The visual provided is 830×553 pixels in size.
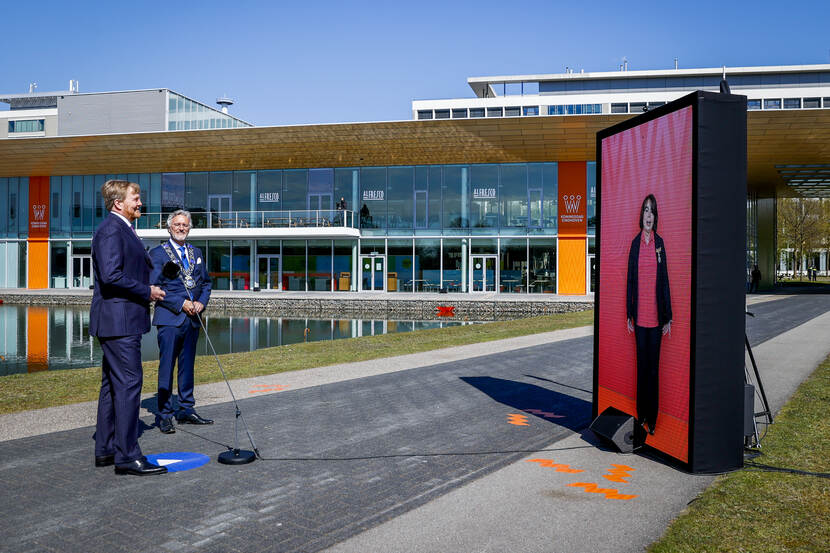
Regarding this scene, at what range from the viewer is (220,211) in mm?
38875

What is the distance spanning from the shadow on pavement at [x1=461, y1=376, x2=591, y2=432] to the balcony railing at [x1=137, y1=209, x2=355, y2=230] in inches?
1090

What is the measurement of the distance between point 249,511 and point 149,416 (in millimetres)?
3361

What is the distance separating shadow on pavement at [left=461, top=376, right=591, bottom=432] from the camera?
7.01 m

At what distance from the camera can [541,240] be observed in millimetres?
34969

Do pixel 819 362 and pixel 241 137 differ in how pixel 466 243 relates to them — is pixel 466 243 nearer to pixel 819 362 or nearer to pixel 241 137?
pixel 241 137

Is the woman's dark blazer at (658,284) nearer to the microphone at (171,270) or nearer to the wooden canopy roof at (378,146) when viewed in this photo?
the microphone at (171,270)

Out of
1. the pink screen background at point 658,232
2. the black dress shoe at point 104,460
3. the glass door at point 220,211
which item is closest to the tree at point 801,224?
the glass door at point 220,211

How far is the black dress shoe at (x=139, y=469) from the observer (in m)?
4.88

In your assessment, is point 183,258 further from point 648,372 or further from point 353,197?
point 353,197

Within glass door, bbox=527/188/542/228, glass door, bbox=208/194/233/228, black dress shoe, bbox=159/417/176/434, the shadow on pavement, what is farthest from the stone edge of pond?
black dress shoe, bbox=159/417/176/434

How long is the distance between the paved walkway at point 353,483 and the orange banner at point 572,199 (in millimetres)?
27005

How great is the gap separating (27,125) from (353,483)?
282 feet

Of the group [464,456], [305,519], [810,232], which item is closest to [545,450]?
[464,456]

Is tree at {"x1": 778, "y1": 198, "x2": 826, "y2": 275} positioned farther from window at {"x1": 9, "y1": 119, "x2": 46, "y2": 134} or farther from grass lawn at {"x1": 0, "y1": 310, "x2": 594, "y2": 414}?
window at {"x1": 9, "y1": 119, "x2": 46, "y2": 134}
